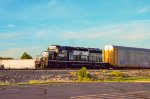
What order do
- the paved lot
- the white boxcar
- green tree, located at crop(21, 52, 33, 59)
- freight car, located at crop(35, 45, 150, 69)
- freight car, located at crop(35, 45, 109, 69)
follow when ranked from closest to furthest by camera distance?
the paved lot → freight car, located at crop(35, 45, 109, 69) → freight car, located at crop(35, 45, 150, 69) → the white boxcar → green tree, located at crop(21, 52, 33, 59)

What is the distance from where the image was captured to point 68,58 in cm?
4888

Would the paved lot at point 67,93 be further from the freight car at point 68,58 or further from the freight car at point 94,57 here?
the freight car at point 94,57

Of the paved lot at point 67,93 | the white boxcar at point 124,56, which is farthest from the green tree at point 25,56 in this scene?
the paved lot at point 67,93

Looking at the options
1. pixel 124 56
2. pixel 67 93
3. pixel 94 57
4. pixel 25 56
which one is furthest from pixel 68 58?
pixel 67 93

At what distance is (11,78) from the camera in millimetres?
28328

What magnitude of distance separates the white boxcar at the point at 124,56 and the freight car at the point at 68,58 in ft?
8.04

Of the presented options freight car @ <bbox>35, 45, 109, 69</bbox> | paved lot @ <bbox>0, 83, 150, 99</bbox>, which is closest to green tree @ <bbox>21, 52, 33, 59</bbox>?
freight car @ <bbox>35, 45, 109, 69</bbox>

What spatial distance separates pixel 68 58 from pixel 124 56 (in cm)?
1111

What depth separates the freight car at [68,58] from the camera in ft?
156

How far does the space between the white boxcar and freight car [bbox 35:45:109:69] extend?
2.45m

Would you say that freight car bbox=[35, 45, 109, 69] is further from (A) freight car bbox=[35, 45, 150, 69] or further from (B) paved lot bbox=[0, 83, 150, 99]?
(B) paved lot bbox=[0, 83, 150, 99]

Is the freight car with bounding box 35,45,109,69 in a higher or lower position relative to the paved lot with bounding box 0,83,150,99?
higher

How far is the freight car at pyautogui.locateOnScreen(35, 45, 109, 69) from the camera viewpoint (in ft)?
156

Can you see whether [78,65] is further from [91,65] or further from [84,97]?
[84,97]
